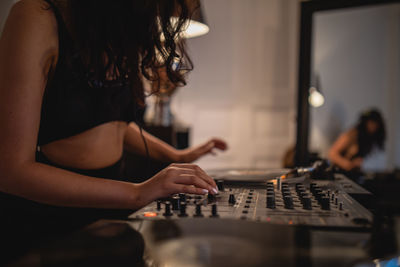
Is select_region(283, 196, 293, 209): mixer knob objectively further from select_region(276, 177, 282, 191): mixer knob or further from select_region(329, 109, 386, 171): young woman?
select_region(329, 109, 386, 171): young woman

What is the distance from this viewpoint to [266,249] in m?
0.36

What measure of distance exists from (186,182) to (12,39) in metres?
0.44

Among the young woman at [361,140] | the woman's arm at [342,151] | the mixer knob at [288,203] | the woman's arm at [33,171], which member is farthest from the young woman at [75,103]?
the young woman at [361,140]

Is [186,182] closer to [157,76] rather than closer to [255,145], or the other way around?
[157,76]

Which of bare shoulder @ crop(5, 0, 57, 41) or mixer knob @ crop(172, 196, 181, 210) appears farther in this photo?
bare shoulder @ crop(5, 0, 57, 41)

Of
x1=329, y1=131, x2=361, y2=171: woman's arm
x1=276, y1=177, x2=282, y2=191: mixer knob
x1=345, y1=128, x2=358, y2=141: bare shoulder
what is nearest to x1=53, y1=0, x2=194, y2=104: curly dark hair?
x1=276, y1=177, x2=282, y2=191: mixer knob

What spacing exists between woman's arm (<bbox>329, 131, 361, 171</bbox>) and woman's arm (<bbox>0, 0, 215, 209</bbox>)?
76.6 inches

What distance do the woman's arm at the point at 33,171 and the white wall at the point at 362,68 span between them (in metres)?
2.27

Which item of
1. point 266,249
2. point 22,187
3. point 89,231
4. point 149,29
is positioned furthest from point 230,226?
point 149,29

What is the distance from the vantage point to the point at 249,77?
9.68ft

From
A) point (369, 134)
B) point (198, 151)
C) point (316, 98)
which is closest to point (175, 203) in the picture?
point (198, 151)

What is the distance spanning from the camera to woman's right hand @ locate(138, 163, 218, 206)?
0.56 meters

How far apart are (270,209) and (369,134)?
8.66 feet

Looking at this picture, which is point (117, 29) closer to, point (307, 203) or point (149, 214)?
point (149, 214)
